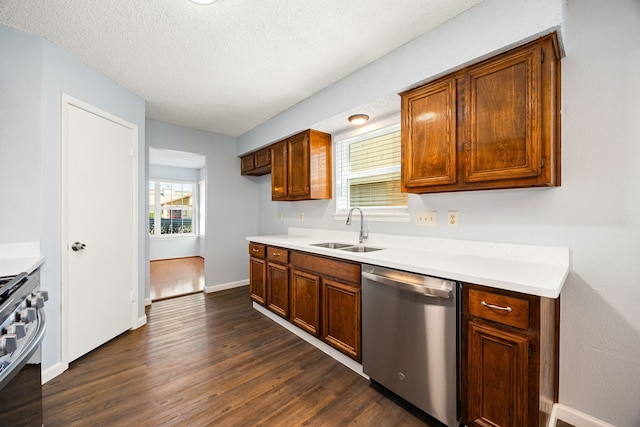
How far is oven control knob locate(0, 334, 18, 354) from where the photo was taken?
0.87 m

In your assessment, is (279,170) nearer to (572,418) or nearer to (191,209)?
(572,418)

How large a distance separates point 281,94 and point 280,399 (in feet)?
9.07

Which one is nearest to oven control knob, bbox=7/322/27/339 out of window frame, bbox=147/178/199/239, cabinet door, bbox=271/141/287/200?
cabinet door, bbox=271/141/287/200

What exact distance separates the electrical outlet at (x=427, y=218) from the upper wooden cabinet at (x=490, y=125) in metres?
0.29

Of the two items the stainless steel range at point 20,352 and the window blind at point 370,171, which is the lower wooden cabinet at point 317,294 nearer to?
the window blind at point 370,171

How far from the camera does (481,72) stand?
1658 millimetres

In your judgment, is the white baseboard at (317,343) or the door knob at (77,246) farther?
the door knob at (77,246)

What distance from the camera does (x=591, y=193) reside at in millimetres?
1495

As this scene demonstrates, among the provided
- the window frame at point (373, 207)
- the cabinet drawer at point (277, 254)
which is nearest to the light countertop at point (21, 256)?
the cabinet drawer at point (277, 254)

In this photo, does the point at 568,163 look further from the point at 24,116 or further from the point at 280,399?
the point at 24,116

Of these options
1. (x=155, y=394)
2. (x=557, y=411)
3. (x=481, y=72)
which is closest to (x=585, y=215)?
(x=481, y=72)

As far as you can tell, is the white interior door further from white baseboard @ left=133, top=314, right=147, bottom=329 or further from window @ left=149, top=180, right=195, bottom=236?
window @ left=149, top=180, right=195, bottom=236

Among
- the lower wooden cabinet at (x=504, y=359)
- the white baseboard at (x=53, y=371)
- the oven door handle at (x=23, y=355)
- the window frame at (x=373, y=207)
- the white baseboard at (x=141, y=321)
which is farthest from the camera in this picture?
the white baseboard at (x=141, y=321)

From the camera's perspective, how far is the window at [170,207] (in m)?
6.92
